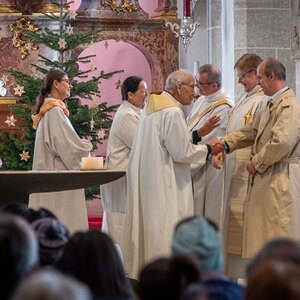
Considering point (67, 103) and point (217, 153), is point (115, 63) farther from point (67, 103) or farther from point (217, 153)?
point (217, 153)

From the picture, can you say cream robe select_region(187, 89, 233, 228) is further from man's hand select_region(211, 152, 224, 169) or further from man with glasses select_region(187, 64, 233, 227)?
man's hand select_region(211, 152, 224, 169)

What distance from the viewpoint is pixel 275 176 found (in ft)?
24.5

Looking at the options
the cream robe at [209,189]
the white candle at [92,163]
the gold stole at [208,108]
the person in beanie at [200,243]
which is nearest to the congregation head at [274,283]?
the person in beanie at [200,243]

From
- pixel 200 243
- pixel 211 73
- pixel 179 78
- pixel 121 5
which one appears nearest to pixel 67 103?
pixel 211 73

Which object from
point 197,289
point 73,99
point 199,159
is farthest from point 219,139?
point 197,289

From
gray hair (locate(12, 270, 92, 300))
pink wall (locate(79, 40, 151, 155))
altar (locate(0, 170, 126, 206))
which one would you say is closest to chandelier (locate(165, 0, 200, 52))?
pink wall (locate(79, 40, 151, 155))

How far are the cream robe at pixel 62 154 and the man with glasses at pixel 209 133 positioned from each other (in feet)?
2.85

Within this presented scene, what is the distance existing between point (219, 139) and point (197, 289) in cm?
483

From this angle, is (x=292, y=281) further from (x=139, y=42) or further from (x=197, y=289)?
(x=139, y=42)

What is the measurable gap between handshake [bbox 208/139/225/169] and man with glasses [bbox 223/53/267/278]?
0.40m

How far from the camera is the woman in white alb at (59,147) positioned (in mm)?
8094

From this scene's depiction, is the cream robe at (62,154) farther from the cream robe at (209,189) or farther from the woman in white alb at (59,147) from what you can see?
the cream robe at (209,189)

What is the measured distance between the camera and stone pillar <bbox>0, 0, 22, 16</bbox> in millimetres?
10867

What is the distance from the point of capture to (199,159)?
24.7 ft
